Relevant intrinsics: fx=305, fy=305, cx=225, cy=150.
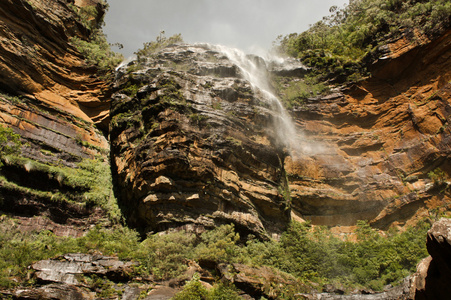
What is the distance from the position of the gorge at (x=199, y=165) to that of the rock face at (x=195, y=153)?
83mm

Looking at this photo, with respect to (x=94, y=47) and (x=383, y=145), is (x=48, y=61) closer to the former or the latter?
(x=94, y=47)

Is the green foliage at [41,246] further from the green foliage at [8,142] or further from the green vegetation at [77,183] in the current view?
the green foliage at [8,142]

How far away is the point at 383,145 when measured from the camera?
772 inches

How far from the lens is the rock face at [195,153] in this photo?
13867 millimetres

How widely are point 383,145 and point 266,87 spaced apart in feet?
31.0

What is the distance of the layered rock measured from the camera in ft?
56.9

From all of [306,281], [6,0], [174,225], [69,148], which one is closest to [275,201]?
[306,281]

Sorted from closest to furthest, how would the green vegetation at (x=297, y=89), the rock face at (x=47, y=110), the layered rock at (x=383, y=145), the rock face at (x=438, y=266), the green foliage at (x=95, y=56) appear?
1. the rock face at (x=438, y=266)
2. the rock face at (x=47, y=110)
3. the layered rock at (x=383, y=145)
4. the green foliage at (x=95, y=56)
5. the green vegetation at (x=297, y=89)

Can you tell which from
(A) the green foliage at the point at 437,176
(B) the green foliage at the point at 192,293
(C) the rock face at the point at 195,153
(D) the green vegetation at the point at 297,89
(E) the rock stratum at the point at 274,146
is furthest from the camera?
(D) the green vegetation at the point at 297,89

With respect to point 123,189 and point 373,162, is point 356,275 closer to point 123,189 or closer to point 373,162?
point 373,162

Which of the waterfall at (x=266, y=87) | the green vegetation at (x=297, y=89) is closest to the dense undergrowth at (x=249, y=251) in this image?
the waterfall at (x=266, y=87)

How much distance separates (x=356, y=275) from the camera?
1383cm

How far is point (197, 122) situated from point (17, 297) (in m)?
10.2

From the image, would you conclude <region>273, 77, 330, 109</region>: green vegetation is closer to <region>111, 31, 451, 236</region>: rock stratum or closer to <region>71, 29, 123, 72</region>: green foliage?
<region>111, 31, 451, 236</region>: rock stratum
